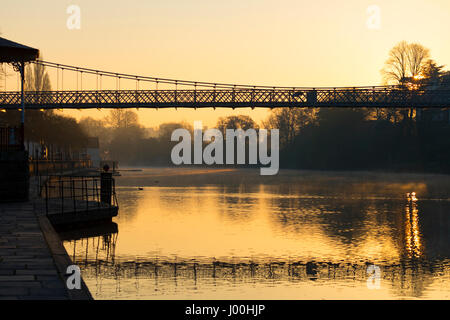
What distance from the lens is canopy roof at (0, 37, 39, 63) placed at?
27.4m

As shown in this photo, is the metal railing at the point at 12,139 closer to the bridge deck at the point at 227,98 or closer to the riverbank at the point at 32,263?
the riverbank at the point at 32,263

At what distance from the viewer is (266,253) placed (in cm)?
2105

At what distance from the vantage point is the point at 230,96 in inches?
3167

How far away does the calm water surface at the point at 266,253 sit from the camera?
1540 cm

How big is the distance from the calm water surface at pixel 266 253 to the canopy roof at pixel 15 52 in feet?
27.3

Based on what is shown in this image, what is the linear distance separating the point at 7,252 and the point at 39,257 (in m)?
0.95

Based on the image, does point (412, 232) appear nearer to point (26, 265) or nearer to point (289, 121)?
point (26, 265)

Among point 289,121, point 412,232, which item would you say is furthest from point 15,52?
point 289,121

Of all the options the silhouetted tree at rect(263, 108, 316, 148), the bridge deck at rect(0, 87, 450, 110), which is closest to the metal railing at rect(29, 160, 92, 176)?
the bridge deck at rect(0, 87, 450, 110)

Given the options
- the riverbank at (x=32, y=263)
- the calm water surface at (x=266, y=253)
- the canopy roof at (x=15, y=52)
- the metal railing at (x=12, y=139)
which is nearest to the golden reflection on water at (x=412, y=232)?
the calm water surface at (x=266, y=253)

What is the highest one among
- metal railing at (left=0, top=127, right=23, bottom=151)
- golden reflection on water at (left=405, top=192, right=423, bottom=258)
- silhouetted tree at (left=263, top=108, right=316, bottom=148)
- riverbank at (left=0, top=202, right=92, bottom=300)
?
silhouetted tree at (left=263, top=108, right=316, bottom=148)

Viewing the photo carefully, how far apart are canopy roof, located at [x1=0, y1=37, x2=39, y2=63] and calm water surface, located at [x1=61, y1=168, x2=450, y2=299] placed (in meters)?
8.33

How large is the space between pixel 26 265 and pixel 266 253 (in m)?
9.65

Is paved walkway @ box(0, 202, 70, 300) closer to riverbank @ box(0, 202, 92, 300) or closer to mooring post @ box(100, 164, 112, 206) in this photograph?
riverbank @ box(0, 202, 92, 300)
